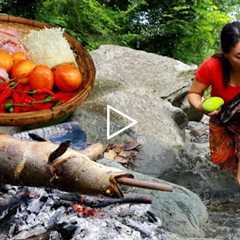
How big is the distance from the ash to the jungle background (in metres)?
5.12

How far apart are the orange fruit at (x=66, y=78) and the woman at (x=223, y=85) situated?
41.4 inches

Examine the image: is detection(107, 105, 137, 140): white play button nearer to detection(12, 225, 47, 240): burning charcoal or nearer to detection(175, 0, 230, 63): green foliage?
detection(12, 225, 47, 240): burning charcoal

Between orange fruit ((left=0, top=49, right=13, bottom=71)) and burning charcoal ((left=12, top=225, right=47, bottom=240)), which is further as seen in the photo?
orange fruit ((left=0, top=49, right=13, bottom=71))

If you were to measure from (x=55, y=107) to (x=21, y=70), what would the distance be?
52 cm

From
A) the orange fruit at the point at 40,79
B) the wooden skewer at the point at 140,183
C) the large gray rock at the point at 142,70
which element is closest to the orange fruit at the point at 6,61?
the orange fruit at the point at 40,79

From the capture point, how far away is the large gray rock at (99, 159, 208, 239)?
13.0ft

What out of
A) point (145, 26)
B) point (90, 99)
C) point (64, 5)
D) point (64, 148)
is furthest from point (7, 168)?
point (145, 26)

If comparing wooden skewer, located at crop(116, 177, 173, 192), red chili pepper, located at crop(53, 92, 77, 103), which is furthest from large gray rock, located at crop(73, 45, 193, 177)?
wooden skewer, located at crop(116, 177, 173, 192)

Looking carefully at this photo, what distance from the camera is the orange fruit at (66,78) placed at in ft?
17.6

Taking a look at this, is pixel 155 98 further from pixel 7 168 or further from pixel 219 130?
pixel 7 168

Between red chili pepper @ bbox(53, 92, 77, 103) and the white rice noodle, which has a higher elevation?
the white rice noodle

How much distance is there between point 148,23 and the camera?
32.6 feet

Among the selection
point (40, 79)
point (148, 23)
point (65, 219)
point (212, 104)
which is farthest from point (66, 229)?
point (148, 23)

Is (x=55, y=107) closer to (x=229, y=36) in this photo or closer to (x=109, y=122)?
(x=109, y=122)
